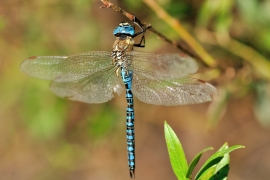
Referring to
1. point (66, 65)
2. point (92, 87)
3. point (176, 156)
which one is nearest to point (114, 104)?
point (92, 87)

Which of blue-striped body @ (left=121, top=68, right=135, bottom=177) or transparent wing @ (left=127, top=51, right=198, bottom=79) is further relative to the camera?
blue-striped body @ (left=121, top=68, right=135, bottom=177)

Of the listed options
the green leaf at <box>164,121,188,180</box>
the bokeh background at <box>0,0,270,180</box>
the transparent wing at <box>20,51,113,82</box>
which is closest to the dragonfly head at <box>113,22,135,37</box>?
the transparent wing at <box>20,51,113,82</box>

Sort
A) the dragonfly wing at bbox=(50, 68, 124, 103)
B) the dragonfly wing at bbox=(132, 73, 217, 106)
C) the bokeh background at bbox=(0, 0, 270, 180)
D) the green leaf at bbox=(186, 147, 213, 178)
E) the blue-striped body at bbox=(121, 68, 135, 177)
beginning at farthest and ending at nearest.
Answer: the bokeh background at bbox=(0, 0, 270, 180) → the dragonfly wing at bbox=(50, 68, 124, 103) → the blue-striped body at bbox=(121, 68, 135, 177) → the dragonfly wing at bbox=(132, 73, 217, 106) → the green leaf at bbox=(186, 147, 213, 178)

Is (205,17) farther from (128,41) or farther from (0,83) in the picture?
(0,83)

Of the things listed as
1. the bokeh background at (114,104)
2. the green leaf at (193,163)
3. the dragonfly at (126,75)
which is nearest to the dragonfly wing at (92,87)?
the dragonfly at (126,75)

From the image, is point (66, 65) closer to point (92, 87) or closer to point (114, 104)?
point (92, 87)

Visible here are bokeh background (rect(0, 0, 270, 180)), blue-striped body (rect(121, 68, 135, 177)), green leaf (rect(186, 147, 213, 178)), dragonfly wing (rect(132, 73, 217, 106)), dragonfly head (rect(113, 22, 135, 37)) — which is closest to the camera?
green leaf (rect(186, 147, 213, 178))

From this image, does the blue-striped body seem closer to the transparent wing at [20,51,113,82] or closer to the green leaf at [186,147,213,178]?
the transparent wing at [20,51,113,82]
